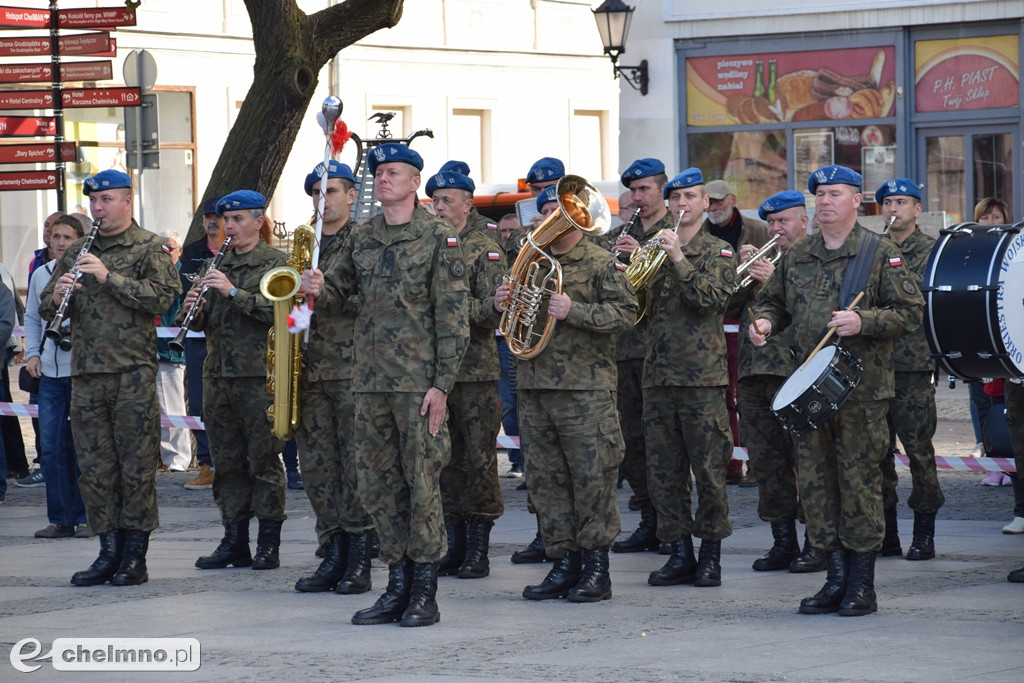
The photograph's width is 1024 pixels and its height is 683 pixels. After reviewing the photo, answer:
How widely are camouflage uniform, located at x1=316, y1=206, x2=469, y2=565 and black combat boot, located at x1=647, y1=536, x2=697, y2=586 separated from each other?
4.88 feet

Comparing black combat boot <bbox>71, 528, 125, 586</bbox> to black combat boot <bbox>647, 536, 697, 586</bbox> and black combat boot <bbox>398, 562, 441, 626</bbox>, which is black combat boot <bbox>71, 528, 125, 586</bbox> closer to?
black combat boot <bbox>398, 562, 441, 626</bbox>

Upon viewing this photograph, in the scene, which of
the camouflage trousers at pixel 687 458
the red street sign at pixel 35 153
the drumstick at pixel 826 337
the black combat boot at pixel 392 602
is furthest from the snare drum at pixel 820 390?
the red street sign at pixel 35 153

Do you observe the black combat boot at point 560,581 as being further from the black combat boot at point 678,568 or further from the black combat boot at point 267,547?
the black combat boot at point 267,547

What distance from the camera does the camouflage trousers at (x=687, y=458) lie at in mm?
9125

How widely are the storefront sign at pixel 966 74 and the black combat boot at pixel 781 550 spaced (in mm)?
11594

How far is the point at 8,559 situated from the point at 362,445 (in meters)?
3.36

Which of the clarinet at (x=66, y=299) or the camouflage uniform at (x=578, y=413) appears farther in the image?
the clarinet at (x=66, y=299)

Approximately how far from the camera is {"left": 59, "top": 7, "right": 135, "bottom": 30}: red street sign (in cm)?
1739

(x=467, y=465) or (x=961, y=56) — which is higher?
(x=961, y=56)

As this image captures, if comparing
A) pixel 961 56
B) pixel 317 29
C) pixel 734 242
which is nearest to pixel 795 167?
pixel 961 56

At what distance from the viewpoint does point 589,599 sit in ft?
28.1

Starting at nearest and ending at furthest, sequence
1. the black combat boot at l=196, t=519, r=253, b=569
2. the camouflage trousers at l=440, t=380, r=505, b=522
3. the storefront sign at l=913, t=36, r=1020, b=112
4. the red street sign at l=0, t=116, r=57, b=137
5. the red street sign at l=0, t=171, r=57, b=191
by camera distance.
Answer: the camouflage trousers at l=440, t=380, r=505, b=522 → the black combat boot at l=196, t=519, r=253, b=569 → the red street sign at l=0, t=171, r=57, b=191 → the red street sign at l=0, t=116, r=57, b=137 → the storefront sign at l=913, t=36, r=1020, b=112

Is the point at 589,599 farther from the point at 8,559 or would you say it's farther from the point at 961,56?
the point at 961,56

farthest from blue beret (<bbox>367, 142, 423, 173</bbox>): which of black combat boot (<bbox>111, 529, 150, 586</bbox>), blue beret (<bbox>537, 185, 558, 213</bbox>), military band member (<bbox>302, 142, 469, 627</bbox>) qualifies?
black combat boot (<bbox>111, 529, 150, 586</bbox>)
